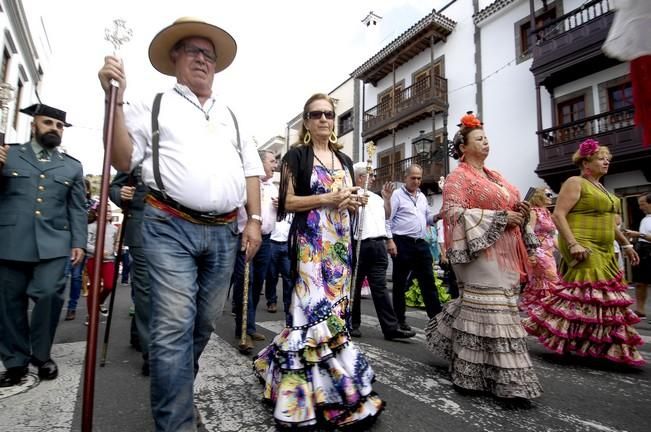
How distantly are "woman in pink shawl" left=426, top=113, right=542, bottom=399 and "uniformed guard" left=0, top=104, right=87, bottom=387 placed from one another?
3005 mm

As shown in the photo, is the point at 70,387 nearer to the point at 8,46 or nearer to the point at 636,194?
the point at 636,194

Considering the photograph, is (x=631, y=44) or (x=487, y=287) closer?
(x=631, y=44)

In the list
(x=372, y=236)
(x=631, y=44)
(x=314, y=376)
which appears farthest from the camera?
(x=372, y=236)

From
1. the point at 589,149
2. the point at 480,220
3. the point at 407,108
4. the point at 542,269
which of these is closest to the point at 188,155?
the point at 480,220

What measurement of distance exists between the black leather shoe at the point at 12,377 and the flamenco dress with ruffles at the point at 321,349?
1821mm

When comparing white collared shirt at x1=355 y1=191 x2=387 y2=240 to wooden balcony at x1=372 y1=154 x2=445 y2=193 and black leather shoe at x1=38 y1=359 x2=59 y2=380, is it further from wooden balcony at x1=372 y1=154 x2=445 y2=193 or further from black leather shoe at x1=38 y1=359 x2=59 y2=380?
wooden balcony at x1=372 y1=154 x2=445 y2=193

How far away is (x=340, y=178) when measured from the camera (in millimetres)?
2637

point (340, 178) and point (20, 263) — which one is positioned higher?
point (340, 178)

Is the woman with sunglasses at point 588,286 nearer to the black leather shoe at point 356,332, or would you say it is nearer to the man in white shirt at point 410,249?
the man in white shirt at point 410,249

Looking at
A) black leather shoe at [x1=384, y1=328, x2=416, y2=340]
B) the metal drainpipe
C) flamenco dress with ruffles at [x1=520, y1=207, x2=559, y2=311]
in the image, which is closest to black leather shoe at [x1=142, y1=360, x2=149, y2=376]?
black leather shoe at [x1=384, y1=328, x2=416, y2=340]

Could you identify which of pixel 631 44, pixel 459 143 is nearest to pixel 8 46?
pixel 459 143

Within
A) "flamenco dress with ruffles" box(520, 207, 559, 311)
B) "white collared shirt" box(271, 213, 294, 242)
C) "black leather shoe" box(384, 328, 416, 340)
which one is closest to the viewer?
"black leather shoe" box(384, 328, 416, 340)

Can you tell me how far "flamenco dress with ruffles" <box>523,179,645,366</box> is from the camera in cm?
341

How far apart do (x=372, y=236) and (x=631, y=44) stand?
3.18 m
